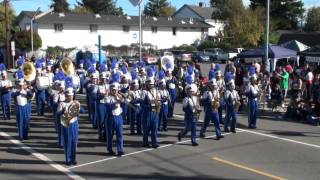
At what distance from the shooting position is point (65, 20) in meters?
63.4

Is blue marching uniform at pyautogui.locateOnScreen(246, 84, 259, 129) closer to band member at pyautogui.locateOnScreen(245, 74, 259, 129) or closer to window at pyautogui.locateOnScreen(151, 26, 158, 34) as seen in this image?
band member at pyautogui.locateOnScreen(245, 74, 259, 129)

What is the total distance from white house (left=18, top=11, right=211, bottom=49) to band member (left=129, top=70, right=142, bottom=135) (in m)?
45.3

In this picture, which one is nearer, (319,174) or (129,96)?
(319,174)

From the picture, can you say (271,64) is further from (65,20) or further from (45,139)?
(65,20)

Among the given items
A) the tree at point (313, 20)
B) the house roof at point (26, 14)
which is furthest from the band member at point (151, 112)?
the tree at point (313, 20)

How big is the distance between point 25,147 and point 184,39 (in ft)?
198

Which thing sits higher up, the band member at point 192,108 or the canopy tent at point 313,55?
the canopy tent at point 313,55

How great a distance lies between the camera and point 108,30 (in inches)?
2653

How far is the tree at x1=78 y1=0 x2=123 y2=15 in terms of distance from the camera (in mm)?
100188

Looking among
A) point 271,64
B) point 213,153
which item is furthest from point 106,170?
point 271,64

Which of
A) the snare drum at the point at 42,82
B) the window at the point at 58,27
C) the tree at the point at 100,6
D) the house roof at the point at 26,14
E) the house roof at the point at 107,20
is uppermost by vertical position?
the tree at the point at 100,6

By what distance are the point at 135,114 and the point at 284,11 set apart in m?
60.7

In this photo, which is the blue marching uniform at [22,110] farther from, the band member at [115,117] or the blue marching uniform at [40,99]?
the blue marching uniform at [40,99]

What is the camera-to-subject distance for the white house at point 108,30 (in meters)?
63.5
